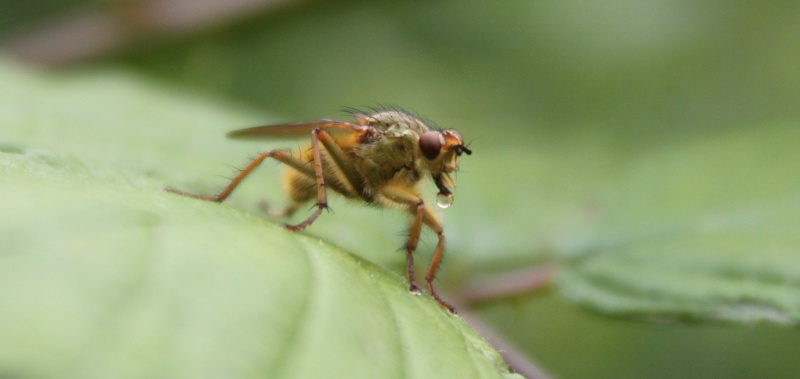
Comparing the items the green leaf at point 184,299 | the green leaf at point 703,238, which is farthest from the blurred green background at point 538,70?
the green leaf at point 184,299

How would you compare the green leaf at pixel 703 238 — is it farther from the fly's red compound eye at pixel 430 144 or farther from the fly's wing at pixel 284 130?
the fly's wing at pixel 284 130

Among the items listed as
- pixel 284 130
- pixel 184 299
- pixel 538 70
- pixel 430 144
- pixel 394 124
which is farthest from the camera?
pixel 538 70

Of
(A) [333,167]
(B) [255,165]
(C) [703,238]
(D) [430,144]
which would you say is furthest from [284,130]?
(C) [703,238]

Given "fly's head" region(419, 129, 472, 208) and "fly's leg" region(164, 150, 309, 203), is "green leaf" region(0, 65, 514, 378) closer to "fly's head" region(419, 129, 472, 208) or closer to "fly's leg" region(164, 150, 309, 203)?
"fly's leg" region(164, 150, 309, 203)

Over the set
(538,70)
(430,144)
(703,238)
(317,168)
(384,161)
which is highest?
(538,70)

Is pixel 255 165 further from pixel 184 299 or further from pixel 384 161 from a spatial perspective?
pixel 184 299

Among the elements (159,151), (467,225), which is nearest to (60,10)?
(159,151)

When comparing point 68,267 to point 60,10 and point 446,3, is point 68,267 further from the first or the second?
point 446,3
